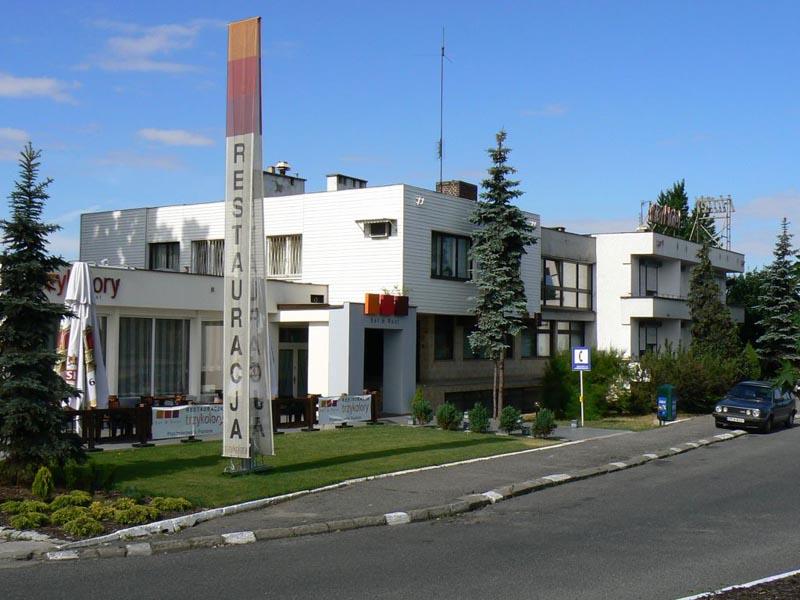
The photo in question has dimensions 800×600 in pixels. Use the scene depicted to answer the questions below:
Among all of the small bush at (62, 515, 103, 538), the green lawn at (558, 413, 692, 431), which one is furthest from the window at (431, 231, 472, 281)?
the small bush at (62, 515, 103, 538)

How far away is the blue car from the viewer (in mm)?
29953

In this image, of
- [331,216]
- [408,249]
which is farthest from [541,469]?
[331,216]

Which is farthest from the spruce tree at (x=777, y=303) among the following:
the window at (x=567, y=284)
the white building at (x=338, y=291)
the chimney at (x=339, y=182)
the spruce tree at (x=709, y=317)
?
the chimney at (x=339, y=182)

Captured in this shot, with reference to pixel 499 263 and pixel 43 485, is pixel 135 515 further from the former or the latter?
pixel 499 263

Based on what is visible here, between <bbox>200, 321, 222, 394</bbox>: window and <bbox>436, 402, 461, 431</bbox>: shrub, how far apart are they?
702 centimetres

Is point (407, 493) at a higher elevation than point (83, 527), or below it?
below

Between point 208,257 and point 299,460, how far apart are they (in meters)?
18.8

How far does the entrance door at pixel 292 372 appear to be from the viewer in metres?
31.5

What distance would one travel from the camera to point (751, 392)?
31.6 metres

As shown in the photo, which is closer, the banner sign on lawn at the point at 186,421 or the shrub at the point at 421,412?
the banner sign on lawn at the point at 186,421

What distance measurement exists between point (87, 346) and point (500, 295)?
15.6 m

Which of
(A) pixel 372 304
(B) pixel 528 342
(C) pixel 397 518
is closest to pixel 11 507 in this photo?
(C) pixel 397 518

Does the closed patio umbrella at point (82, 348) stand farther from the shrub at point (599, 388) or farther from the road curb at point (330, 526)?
the shrub at point (599, 388)

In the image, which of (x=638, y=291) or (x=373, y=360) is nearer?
(x=373, y=360)
